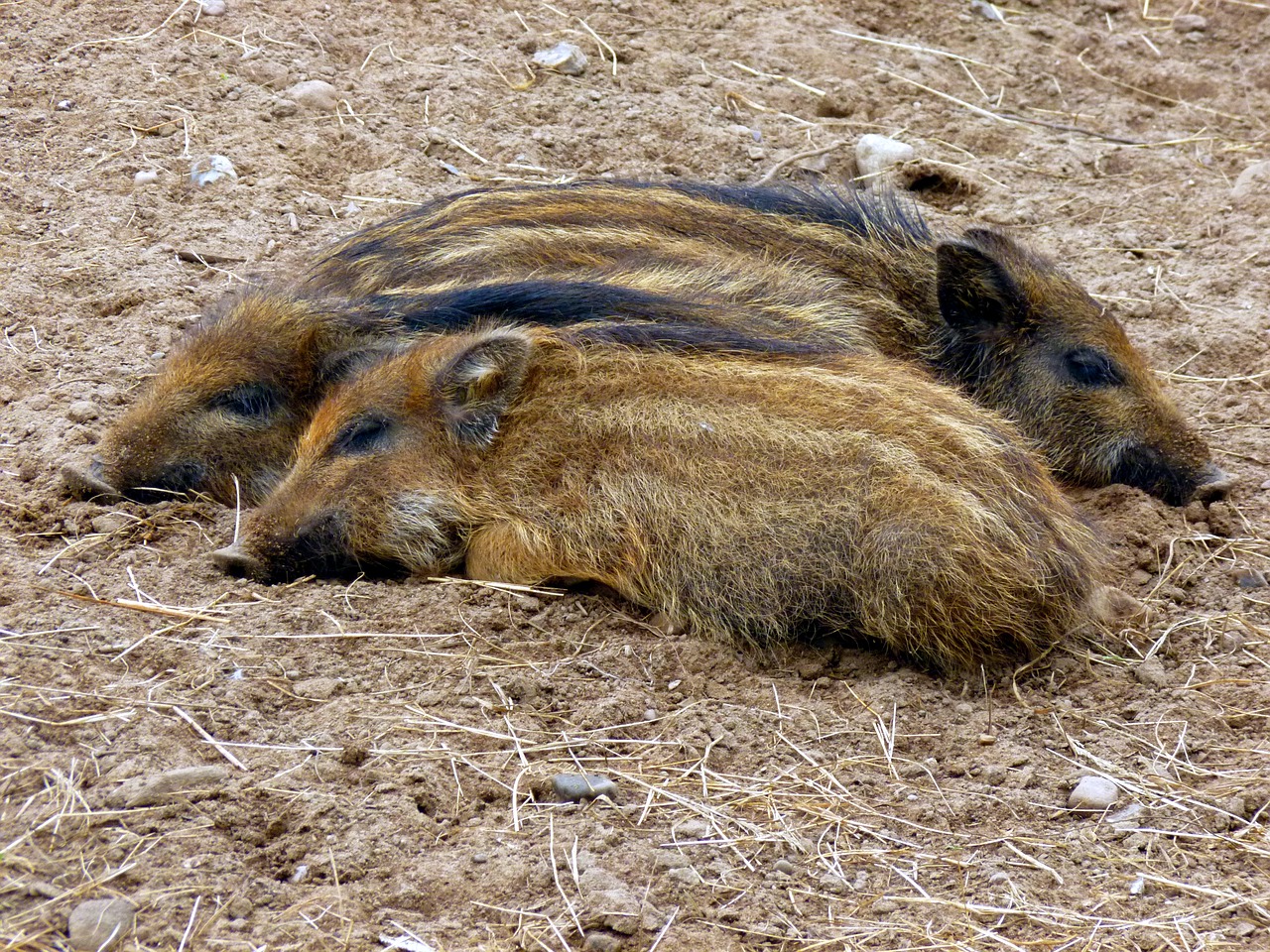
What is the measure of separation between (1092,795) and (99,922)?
2.20 metres

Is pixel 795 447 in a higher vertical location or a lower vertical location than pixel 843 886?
higher

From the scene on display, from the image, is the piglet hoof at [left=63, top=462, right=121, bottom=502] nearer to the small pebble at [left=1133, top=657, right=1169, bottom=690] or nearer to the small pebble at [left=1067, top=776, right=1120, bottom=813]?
the small pebble at [left=1067, top=776, right=1120, bottom=813]

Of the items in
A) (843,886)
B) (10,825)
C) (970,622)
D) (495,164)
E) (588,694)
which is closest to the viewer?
(10,825)

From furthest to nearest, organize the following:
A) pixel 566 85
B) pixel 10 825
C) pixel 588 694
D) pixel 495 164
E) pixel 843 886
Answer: pixel 566 85, pixel 495 164, pixel 588 694, pixel 843 886, pixel 10 825

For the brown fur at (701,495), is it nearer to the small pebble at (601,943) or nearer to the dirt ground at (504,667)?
the dirt ground at (504,667)

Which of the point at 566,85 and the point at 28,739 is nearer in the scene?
the point at 28,739

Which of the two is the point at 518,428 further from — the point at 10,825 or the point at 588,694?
the point at 10,825

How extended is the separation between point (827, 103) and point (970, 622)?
433 centimetres

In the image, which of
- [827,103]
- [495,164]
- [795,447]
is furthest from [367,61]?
[795,447]

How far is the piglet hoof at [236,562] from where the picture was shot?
158 inches

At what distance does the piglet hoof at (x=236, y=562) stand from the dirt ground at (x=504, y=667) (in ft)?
0.16

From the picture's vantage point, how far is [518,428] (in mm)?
4297

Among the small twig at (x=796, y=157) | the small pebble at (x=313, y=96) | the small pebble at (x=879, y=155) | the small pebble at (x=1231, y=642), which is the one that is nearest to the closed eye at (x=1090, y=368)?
the small pebble at (x=1231, y=642)

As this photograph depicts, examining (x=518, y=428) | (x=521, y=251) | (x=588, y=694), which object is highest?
(x=521, y=251)
